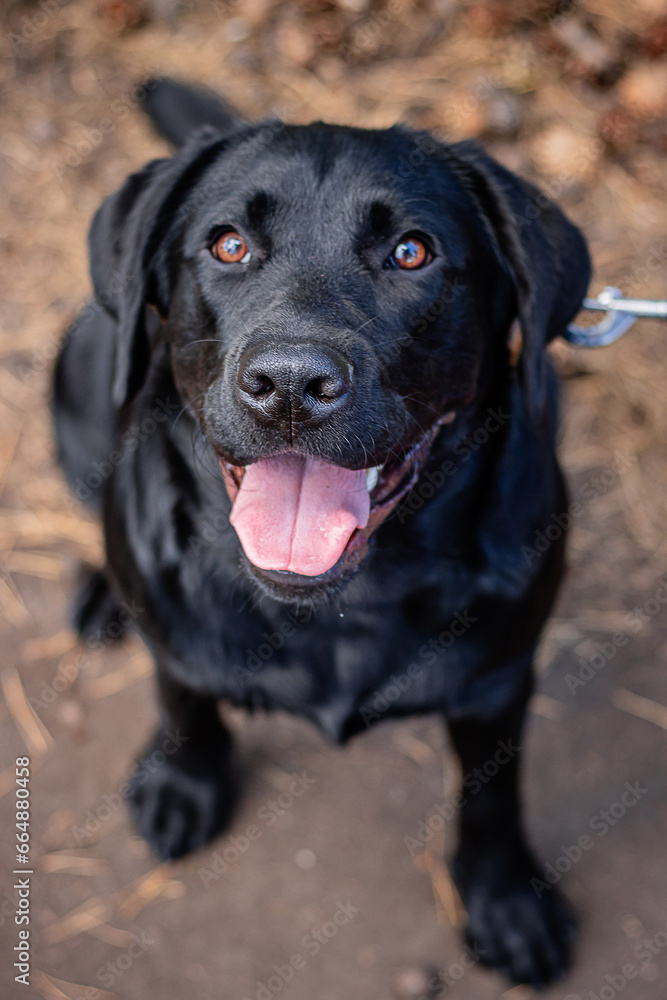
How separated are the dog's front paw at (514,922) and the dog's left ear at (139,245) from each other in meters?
1.56

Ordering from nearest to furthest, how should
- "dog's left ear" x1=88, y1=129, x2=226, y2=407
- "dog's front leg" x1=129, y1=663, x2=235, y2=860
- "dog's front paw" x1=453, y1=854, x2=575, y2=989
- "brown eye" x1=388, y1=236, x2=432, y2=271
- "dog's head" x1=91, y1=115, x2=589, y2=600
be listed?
"dog's head" x1=91, y1=115, x2=589, y2=600 → "brown eye" x1=388, y1=236, x2=432, y2=271 → "dog's left ear" x1=88, y1=129, x2=226, y2=407 → "dog's front paw" x1=453, y1=854, x2=575, y2=989 → "dog's front leg" x1=129, y1=663, x2=235, y2=860

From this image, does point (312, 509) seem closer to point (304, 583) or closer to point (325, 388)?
point (304, 583)

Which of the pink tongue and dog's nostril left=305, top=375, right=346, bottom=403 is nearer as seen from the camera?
dog's nostril left=305, top=375, right=346, bottom=403

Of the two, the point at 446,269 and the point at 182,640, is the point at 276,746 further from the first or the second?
the point at 446,269

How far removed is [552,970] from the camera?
229cm

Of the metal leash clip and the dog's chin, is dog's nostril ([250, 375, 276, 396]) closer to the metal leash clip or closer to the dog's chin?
the dog's chin

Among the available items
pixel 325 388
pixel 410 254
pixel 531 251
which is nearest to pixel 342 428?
pixel 325 388

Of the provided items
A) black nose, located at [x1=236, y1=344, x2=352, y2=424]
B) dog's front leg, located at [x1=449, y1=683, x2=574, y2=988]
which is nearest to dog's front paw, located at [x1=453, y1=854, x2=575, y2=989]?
dog's front leg, located at [x1=449, y1=683, x2=574, y2=988]

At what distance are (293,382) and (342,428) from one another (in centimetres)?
14

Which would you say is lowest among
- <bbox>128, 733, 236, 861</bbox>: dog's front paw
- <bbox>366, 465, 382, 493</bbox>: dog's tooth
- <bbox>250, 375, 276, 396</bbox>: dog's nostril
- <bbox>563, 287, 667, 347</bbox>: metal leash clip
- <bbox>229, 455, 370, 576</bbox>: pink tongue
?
<bbox>128, 733, 236, 861</bbox>: dog's front paw

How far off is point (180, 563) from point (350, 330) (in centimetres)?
71

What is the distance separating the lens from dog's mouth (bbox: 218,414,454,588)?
1.63 metres

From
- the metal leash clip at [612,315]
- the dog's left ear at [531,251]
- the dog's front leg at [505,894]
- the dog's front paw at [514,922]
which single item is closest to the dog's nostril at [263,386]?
the dog's left ear at [531,251]

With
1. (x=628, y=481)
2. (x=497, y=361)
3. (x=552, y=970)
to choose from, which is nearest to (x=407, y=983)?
(x=552, y=970)
